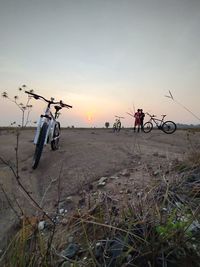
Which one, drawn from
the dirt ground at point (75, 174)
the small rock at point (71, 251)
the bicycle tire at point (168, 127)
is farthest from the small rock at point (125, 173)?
the bicycle tire at point (168, 127)

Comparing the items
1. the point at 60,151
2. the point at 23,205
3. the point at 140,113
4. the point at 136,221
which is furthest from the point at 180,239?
the point at 140,113

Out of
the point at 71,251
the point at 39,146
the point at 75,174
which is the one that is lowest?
the point at 71,251

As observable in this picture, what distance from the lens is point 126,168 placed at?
4973 mm

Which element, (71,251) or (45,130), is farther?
(45,130)

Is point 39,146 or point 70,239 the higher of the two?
point 39,146

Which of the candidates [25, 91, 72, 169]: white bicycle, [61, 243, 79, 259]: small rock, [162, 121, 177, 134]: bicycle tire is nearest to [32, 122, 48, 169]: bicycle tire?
[25, 91, 72, 169]: white bicycle

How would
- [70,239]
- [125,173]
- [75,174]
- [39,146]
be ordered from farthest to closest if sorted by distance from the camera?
[39,146] < [75,174] < [125,173] < [70,239]

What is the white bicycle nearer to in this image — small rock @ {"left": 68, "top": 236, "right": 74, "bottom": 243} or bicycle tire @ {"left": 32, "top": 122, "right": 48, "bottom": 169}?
bicycle tire @ {"left": 32, "top": 122, "right": 48, "bottom": 169}

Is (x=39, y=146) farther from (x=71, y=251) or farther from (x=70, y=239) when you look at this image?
(x=71, y=251)

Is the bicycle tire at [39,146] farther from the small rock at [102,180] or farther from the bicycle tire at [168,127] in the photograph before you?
the bicycle tire at [168,127]

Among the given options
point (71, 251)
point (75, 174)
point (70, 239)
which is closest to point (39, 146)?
point (75, 174)

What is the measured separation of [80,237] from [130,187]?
1.37 meters

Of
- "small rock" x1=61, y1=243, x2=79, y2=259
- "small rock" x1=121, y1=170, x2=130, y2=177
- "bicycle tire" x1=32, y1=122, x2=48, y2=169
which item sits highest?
"bicycle tire" x1=32, y1=122, x2=48, y2=169

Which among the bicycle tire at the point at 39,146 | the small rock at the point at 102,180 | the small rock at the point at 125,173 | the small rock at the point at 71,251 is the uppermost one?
the bicycle tire at the point at 39,146
